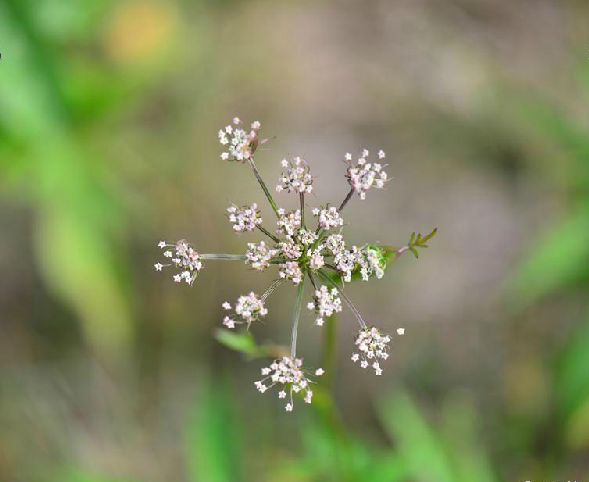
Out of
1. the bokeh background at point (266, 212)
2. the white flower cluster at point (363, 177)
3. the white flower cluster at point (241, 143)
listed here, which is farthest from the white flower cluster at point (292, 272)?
the bokeh background at point (266, 212)

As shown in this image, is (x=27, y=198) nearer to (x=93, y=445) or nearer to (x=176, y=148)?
(x=176, y=148)

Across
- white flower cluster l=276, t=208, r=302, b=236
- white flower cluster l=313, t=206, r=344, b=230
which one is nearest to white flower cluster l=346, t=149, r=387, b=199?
white flower cluster l=313, t=206, r=344, b=230

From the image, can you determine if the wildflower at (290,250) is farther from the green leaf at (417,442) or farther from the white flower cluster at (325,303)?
the green leaf at (417,442)

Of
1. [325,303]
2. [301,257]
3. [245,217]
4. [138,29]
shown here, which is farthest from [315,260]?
[138,29]

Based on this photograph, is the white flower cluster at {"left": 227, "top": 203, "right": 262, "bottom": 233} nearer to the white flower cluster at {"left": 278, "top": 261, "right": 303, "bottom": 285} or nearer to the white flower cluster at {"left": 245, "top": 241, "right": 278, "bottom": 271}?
the white flower cluster at {"left": 245, "top": 241, "right": 278, "bottom": 271}

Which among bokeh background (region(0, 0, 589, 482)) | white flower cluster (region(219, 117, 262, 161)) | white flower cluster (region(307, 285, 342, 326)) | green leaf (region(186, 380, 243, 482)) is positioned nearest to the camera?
white flower cluster (region(307, 285, 342, 326))

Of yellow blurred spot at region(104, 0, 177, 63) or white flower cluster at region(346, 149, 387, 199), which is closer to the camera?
white flower cluster at region(346, 149, 387, 199)

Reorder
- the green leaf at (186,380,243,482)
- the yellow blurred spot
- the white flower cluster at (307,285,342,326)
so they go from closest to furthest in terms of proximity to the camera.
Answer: the white flower cluster at (307,285,342,326) → the green leaf at (186,380,243,482) → the yellow blurred spot

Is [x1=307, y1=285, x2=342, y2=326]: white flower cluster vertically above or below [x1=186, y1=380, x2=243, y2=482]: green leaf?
below

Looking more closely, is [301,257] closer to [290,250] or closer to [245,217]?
[290,250]
